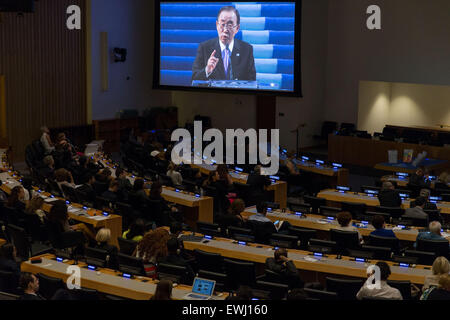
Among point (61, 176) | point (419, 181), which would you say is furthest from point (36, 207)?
point (419, 181)

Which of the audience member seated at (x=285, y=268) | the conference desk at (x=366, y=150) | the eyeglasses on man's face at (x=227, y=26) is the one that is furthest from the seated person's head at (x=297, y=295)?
the eyeglasses on man's face at (x=227, y=26)

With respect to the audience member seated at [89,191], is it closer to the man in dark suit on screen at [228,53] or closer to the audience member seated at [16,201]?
the audience member seated at [16,201]

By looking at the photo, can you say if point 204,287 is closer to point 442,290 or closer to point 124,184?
point 442,290

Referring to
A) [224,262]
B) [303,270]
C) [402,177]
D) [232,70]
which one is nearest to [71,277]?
[224,262]

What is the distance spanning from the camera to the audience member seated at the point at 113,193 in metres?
10.6

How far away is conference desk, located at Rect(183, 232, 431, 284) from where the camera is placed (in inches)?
281

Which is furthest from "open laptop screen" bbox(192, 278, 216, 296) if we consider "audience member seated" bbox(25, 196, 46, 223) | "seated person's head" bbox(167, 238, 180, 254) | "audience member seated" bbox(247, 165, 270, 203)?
"audience member seated" bbox(247, 165, 270, 203)

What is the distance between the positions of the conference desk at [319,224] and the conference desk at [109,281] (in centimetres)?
328

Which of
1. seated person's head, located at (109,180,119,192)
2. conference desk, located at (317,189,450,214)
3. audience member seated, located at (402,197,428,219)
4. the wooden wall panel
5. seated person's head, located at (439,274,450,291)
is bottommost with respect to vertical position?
conference desk, located at (317,189,450,214)

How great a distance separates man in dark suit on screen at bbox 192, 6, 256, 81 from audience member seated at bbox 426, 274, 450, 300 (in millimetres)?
12561

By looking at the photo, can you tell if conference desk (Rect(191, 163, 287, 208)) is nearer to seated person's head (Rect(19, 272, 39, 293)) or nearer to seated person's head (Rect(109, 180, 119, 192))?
seated person's head (Rect(109, 180, 119, 192))

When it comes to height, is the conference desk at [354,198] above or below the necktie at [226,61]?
below

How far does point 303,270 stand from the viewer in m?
8.00

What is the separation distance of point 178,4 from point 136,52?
93.1 inches
